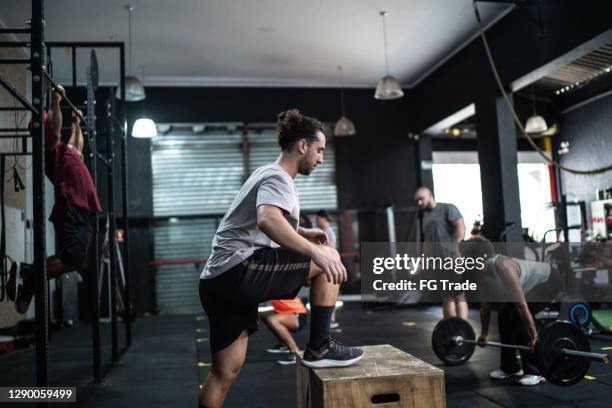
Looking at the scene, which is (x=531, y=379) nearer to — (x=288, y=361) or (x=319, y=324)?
(x=288, y=361)

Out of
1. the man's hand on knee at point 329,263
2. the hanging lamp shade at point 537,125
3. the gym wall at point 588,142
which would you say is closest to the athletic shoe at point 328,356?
the man's hand on knee at point 329,263

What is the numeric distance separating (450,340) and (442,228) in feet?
4.28

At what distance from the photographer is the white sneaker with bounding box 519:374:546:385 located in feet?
11.2

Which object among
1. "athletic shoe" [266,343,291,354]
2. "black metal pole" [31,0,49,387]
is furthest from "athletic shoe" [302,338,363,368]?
"athletic shoe" [266,343,291,354]

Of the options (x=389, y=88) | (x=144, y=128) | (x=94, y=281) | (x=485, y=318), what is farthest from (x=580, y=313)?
(x=144, y=128)

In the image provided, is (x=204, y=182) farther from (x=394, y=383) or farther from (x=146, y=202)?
(x=394, y=383)

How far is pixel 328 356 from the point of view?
2164mm

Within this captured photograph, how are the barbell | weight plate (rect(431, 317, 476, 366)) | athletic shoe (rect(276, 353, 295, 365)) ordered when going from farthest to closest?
athletic shoe (rect(276, 353, 295, 365)) → weight plate (rect(431, 317, 476, 366)) → the barbell

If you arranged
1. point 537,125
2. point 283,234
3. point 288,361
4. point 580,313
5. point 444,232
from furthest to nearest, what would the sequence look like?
point 537,125, point 444,232, point 580,313, point 288,361, point 283,234

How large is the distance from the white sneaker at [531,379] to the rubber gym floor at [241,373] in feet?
0.19

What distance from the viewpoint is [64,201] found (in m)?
3.43

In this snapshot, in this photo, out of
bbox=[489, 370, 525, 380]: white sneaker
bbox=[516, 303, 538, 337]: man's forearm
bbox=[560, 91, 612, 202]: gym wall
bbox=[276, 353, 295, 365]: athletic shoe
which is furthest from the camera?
bbox=[560, 91, 612, 202]: gym wall

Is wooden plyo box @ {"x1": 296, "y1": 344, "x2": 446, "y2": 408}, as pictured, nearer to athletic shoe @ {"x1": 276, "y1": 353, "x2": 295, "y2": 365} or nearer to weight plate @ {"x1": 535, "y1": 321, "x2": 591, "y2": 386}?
weight plate @ {"x1": 535, "y1": 321, "x2": 591, "y2": 386}

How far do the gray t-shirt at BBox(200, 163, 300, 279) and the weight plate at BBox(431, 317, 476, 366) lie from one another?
226cm
